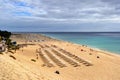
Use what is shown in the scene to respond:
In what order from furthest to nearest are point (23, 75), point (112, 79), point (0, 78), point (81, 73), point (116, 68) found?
1. point (116, 68)
2. point (81, 73)
3. point (112, 79)
4. point (23, 75)
5. point (0, 78)

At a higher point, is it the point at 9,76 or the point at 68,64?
the point at 9,76

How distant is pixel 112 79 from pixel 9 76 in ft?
46.5

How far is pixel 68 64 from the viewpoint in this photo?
115 ft

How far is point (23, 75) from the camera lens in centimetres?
1902

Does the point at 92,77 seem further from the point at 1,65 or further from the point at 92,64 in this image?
the point at 1,65

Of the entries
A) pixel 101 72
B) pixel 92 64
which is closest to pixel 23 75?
pixel 101 72

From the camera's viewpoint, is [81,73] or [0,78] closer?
[0,78]

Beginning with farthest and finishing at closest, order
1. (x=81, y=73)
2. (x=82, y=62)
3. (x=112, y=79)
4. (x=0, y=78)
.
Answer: (x=82, y=62), (x=81, y=73), (x=112, y=79), (x=0, y=78)

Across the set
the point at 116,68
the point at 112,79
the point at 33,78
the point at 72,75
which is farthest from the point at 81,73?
the point at 33,78

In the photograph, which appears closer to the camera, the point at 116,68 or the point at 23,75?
the point at 23,75

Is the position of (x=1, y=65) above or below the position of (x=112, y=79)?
above

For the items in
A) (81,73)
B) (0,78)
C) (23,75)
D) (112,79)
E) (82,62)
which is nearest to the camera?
(0,78)

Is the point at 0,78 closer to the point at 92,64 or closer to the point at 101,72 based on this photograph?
the point at 101,72

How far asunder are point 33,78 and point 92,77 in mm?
10723
